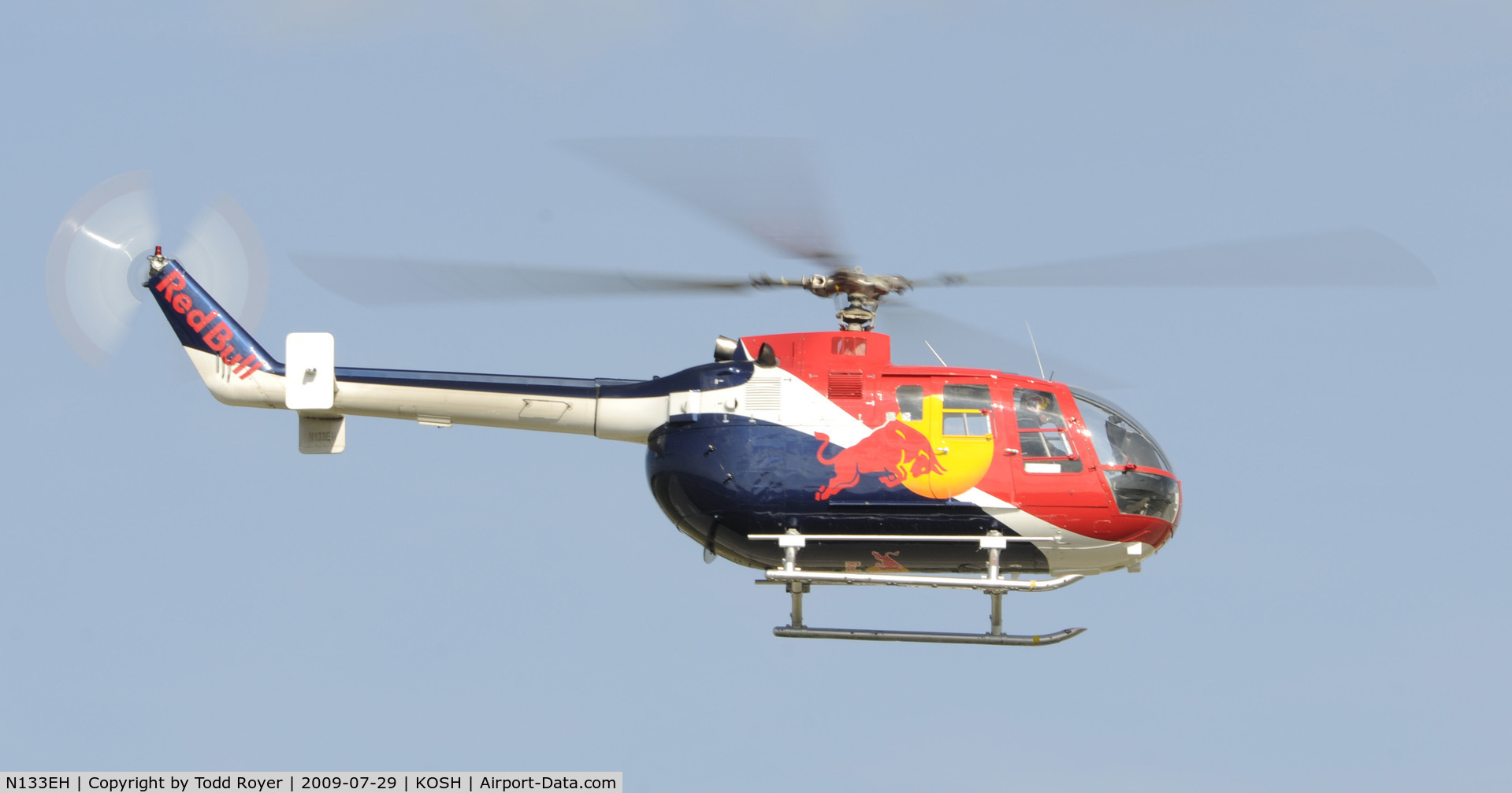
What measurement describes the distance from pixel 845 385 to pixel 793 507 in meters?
1.44

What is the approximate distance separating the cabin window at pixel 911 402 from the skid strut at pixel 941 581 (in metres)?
1.28

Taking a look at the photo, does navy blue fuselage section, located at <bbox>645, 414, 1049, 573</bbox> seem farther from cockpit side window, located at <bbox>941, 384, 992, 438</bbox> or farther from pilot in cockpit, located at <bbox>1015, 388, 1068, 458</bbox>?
pilot in cockpit, located at <bbox>1015, 388, 1068, 458</bbox>

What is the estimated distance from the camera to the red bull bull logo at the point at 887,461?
17531 millimetres

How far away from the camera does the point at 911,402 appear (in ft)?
58.4

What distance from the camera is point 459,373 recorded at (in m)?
18.9

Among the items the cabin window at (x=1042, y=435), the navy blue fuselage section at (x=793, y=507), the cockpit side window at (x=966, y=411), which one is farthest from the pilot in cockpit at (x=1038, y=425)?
the navy blue fuselage section at (x=793, y=507)

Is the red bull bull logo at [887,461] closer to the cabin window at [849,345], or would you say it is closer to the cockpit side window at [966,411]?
the cockpit side window at [966,411]

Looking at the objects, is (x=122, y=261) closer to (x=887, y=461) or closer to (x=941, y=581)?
(x=887, y=461)

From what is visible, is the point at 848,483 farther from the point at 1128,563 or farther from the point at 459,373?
the point at 459,373

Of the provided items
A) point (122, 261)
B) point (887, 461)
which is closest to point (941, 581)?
point (887, 461)

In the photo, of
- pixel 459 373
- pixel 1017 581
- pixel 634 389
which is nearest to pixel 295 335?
pixel 459 373

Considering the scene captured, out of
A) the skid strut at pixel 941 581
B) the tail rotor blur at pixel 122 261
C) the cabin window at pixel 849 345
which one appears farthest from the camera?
the tail rotor blur at pixel 122 261

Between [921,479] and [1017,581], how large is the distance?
1470 mm

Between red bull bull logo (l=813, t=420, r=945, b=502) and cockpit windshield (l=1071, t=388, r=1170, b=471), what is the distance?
5.88 feet
